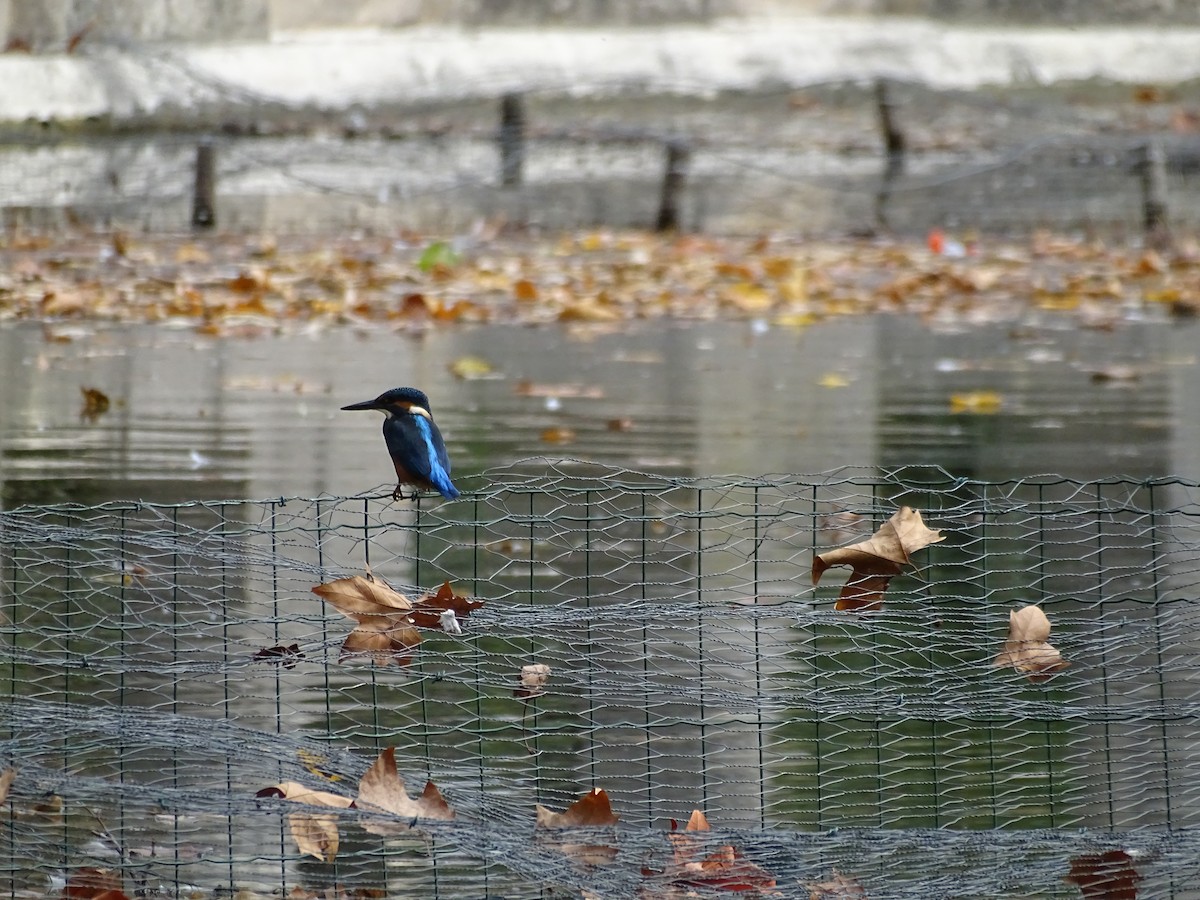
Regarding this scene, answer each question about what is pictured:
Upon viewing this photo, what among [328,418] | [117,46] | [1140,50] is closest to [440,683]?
[328,418]

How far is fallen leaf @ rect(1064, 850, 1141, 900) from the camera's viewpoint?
2920mm

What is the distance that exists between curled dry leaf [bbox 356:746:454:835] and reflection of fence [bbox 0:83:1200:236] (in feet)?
35.3

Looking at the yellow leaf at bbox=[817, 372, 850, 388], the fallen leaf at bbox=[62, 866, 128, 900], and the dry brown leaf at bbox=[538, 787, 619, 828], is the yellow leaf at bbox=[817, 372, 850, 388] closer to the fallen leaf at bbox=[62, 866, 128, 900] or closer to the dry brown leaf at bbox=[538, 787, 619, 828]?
the dry brown leaf at bbox=[538, 787, 619, 828]

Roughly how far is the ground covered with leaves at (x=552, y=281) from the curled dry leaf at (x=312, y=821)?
6665 millimetres

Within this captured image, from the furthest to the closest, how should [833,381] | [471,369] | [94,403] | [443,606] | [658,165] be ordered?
[658,165], [471,369], [833,381], [94,403], [443,606]

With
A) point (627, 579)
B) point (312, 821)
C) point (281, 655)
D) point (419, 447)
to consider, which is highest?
point (419, 447)

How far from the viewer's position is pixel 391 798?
295 cm

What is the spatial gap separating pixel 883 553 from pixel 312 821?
1.29 meters

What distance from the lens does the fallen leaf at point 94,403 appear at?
723 centimetres

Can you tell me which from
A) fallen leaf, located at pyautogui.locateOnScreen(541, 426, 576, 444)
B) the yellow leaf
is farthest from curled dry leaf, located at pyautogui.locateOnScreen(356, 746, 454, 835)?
the yellow leaf

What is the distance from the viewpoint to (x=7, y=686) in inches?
159

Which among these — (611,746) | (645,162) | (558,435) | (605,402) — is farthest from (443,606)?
(645,162)

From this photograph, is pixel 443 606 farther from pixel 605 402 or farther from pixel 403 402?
pixel 605 402

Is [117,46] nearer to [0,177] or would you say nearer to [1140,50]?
[0,177]
